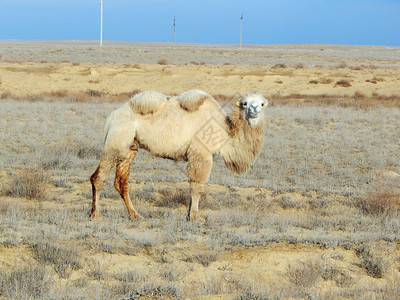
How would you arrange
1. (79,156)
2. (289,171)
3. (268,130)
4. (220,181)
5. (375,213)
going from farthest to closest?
(268,130) → (79,156) → (289,171) → (220,181) → (375,213)

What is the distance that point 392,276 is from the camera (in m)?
5.70

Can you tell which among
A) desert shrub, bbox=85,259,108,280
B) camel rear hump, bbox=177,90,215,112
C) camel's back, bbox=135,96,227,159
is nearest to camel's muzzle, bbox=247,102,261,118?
camel's back, bbox=135,96,227,159

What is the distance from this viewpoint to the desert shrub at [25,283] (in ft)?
15.3

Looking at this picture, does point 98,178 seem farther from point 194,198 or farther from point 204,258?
point 204,258

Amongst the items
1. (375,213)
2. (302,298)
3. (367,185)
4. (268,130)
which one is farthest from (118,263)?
(268,130)

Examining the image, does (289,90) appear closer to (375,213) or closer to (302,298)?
(375,213)

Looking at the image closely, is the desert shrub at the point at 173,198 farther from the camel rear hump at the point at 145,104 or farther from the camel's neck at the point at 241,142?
the camel rear hump at the point at 145,104

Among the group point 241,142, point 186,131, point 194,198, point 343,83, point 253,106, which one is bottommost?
point 194,198

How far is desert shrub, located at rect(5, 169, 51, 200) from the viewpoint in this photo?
9.32 m

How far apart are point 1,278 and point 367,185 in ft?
26.7

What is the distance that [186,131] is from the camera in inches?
299

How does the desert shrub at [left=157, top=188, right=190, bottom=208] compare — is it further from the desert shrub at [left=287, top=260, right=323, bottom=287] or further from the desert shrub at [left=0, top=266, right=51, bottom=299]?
the desert shrub at [left=0, top=266, right=51, bottom=299]

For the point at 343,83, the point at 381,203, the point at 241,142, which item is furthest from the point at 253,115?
the point at 343,83

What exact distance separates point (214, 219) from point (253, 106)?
1.75 metres
